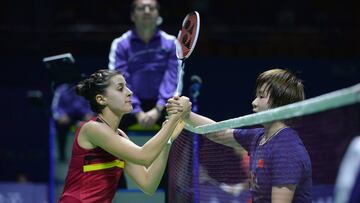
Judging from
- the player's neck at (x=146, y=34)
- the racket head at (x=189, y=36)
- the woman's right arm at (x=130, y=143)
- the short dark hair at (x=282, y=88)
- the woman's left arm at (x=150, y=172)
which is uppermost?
the racket head at (x=189, y=36)

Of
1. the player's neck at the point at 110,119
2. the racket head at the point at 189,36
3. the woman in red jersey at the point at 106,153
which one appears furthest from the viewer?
the player's neck at the point at 110,119

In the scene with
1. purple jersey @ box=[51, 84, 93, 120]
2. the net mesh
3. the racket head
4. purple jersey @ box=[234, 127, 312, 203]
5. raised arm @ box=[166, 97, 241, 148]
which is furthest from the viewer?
purple jersey @ box=[51, 84, 93, 120]

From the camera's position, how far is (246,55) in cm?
1182

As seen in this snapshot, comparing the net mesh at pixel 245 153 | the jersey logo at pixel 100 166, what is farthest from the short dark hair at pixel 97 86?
the net mesh at pixel 245 153

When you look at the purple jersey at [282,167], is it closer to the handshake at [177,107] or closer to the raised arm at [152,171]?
the handshake at [177,107]

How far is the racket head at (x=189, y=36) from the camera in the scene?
4.99m

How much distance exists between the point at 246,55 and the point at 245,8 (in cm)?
188

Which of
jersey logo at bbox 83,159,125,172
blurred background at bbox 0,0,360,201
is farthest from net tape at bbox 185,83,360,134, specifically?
blurred background at bbox 0,0,360,201

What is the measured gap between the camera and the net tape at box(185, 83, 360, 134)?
3.03m

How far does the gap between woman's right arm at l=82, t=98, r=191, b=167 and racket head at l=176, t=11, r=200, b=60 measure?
1.30 feet

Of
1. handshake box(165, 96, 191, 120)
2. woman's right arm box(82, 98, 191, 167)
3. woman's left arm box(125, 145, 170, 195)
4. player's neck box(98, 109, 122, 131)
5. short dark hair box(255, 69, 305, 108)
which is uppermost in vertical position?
short dark hair box(255, 69, 305, 108)

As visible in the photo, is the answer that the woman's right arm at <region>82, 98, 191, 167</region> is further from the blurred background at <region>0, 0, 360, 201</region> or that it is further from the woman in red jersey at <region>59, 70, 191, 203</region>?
the blurred background at <region>0, 0, 360, 201</region>

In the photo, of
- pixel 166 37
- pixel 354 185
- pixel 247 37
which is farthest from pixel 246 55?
pixel 354 185

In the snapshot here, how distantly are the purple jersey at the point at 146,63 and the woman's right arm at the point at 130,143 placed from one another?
7.45ft
